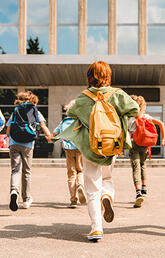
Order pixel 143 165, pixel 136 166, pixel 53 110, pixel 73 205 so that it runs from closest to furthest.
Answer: pixel 73 205 → pixel 136 166 → pixel 143 165 → pixel 53 110

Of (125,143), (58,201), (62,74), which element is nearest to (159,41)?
(62,74)

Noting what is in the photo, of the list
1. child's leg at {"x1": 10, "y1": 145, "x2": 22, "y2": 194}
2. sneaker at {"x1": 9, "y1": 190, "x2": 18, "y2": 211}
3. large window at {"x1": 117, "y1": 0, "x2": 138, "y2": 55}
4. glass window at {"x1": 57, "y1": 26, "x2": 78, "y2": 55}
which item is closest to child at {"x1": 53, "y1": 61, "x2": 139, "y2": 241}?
sneaker at {"x1": 9, "y1": 190, "x2": 18, "y2": 211}

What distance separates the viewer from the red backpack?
22.1 ft

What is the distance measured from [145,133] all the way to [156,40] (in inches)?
641

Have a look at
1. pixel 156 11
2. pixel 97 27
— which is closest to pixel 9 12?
pixel 97 27

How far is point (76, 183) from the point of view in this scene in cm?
684

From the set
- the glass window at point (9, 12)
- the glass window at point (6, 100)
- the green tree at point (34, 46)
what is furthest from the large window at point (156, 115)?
the glass window at point (9, 12)

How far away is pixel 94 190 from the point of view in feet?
13.8

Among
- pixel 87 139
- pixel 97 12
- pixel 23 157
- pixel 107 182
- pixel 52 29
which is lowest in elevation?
pixel 107 182

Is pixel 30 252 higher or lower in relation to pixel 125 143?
lower

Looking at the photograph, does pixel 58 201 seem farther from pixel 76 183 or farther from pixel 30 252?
pixel 30 252

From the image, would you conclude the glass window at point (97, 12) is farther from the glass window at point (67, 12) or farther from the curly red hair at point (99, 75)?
the curly red hair at point (99, 75)

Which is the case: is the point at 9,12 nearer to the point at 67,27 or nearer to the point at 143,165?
the point at 67,27

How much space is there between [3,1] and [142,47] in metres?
8.01
